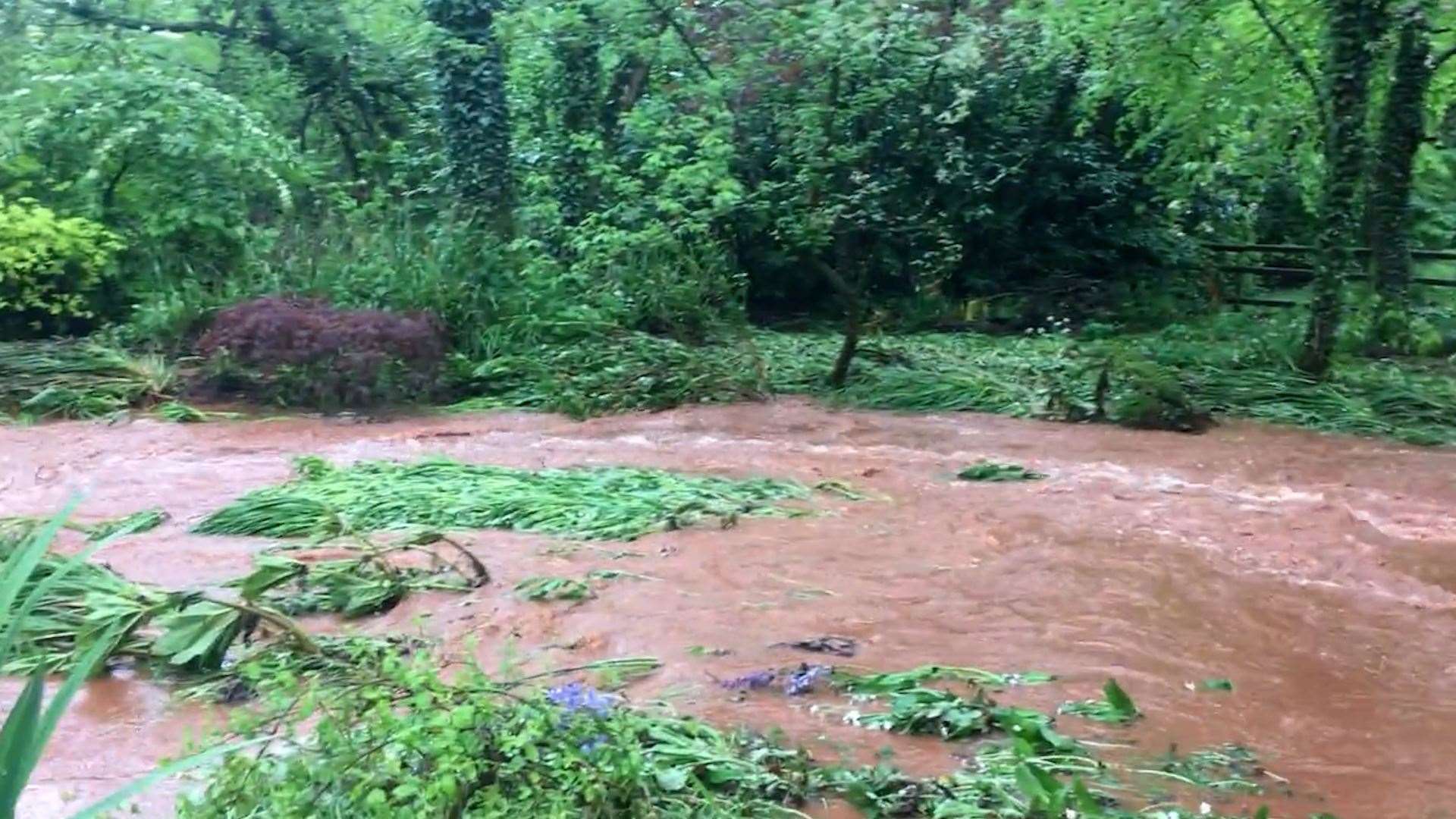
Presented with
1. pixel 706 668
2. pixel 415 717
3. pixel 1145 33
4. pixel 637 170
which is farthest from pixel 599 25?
pixel 415 717

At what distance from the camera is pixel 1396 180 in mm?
13344

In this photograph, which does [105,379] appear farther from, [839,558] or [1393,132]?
[1393,132]

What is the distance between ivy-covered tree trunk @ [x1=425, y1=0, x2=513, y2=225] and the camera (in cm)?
1338

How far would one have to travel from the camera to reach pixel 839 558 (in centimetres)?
655

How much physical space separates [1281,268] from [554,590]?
42.3 ft

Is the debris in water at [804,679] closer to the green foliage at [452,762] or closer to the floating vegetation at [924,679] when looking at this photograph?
the floating vegetation at [924,679]

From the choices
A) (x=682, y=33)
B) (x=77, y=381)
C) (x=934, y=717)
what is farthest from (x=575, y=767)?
(x=682, y=33)

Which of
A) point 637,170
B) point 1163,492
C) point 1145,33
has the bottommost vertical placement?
point 1163,492

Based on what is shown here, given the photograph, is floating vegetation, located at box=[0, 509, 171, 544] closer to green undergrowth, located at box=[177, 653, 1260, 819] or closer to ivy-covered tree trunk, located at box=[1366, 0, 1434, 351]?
green undergrowth, located at box=[177, 653, 1260, 819]

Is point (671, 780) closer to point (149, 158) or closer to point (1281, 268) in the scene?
point (149, 158)

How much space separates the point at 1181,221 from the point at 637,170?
7089 millimetres

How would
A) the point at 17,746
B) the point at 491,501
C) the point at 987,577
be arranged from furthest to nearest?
the point at 491,501, the point at 987,577, the point at 17,746

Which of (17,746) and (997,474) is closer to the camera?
(17,746)

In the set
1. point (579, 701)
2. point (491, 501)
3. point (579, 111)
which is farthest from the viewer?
point (579, 111)
